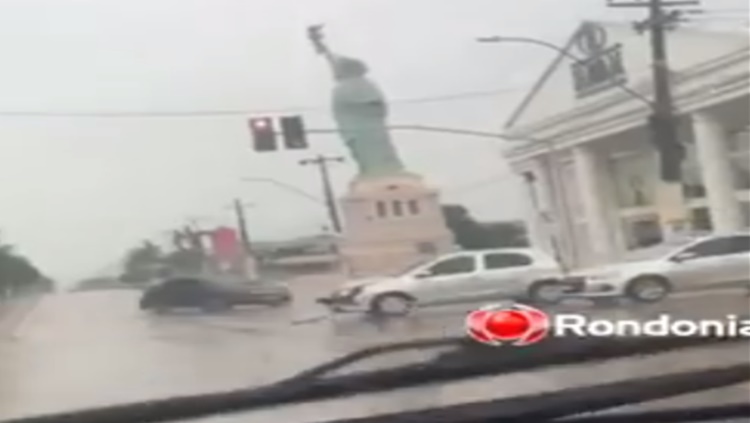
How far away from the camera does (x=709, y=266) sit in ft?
5.90

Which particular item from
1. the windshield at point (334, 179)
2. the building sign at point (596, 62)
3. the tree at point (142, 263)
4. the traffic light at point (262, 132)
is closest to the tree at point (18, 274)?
the windshield at point (334, 179)

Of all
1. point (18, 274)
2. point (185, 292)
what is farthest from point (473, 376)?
point (18, 274)

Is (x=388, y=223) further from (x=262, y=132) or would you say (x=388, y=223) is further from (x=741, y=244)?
(x=741, y=244)

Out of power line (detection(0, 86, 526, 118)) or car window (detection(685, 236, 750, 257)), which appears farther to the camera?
car window (detection(685, 236, 750, 257))

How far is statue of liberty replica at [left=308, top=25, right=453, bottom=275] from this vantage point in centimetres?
170

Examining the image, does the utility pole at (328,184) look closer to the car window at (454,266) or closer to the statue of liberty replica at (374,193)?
the statue of liberty replica at (374,193)

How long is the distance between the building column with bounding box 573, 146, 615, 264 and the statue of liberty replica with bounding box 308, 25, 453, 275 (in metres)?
0.22

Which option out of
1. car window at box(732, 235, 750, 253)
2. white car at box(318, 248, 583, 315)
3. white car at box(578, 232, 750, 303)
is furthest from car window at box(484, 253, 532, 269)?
car window at box(732, 235, 750, 253)

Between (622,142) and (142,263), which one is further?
(622,142)

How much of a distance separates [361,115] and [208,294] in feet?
1.10

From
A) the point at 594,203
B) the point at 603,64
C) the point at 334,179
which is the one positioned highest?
the point at 603,64

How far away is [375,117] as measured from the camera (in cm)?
172

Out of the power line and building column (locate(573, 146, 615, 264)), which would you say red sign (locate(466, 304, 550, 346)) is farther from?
the power line

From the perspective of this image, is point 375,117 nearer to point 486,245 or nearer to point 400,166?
point 400,166
